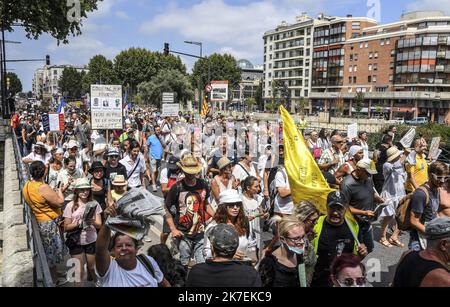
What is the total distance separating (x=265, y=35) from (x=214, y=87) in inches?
3451

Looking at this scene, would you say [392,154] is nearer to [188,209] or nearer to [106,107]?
[188,209]

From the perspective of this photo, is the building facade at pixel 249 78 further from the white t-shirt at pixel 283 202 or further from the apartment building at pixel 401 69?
the white t-shirt at pixel 283 202

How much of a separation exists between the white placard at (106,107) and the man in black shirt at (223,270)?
7.70m

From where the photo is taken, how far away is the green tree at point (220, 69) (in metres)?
78.4

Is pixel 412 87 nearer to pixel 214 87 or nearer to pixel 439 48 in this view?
pixel 439 48

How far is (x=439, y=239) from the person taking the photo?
2857 mm

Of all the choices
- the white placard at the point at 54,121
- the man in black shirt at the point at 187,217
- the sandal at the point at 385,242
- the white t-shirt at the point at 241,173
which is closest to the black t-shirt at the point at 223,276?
the man in black shirt at the point at 187,217

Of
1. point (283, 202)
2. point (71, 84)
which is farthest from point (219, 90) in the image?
point (71, 84)

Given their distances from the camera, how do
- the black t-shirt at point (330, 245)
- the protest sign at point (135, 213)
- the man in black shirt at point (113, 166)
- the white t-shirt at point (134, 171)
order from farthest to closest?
the white t-shirt at point (134, 171) < the man in black shirt at point (113, 166) < the black t-shirt at point (330, 245) < the protest sign at point (135, 213)

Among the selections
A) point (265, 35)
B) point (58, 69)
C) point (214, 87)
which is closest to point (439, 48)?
point (265, 35)

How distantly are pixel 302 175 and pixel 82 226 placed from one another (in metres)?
2.66

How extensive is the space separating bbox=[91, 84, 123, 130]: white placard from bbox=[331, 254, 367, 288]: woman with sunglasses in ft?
26.5

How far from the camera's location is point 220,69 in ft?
259

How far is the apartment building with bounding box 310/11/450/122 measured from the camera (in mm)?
64312
